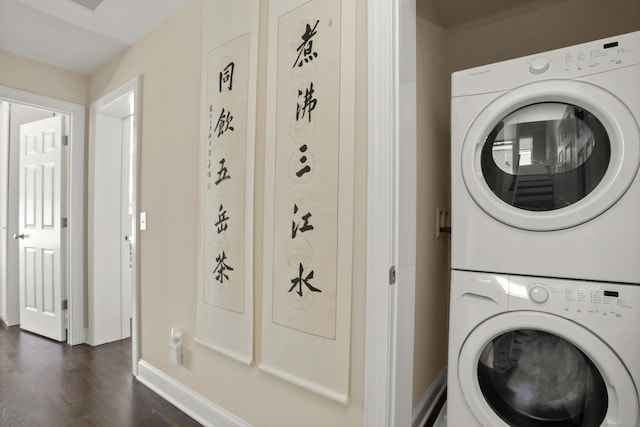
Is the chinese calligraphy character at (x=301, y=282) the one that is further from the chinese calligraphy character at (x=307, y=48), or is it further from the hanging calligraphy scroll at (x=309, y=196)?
the chinese calligraphy character at (x=307, y=48)

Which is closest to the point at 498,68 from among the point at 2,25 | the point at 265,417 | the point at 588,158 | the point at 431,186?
the point at 588,158

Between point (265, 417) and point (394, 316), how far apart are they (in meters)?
0.86

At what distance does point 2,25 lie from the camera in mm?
2139

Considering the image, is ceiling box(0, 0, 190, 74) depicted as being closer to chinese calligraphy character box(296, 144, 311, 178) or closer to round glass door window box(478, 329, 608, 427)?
chinese calligraphy character box(296, 144, 311, 178)

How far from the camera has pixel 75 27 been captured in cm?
219

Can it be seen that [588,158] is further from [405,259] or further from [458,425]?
[458,425]

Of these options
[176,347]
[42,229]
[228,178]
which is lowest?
[176,347]

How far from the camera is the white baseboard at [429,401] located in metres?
1.69

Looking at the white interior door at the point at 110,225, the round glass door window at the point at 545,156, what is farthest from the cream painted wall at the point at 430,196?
the white interior door at the point at 110,225

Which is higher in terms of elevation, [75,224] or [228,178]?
[228,178]

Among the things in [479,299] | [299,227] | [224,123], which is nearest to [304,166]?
[299,227]

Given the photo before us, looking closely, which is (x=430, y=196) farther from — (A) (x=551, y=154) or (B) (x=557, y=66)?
(B) (x=557, y=66)

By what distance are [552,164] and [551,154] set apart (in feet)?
0.13

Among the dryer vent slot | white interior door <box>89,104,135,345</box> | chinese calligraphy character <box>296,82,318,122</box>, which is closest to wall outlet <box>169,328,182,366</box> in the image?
white interior door <box>89,104,135,345</box>
